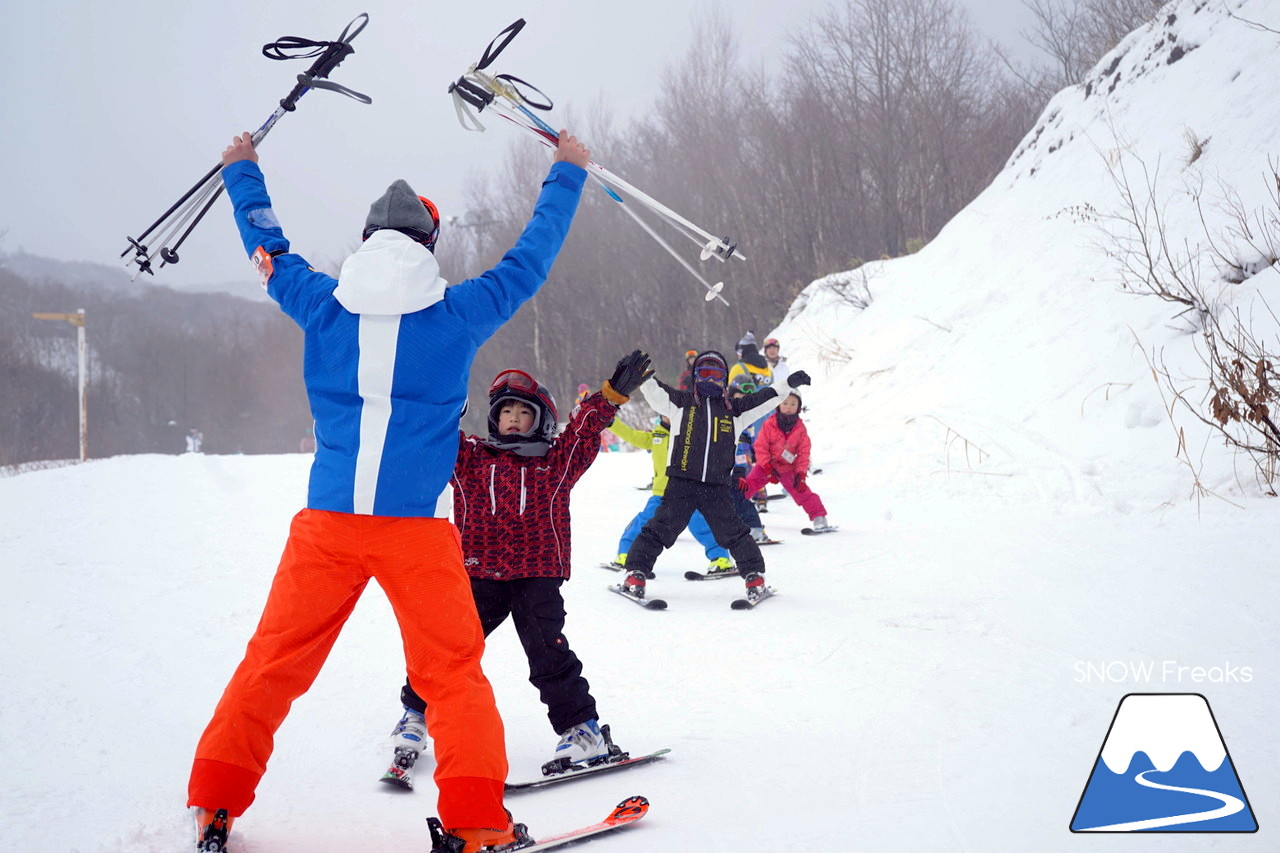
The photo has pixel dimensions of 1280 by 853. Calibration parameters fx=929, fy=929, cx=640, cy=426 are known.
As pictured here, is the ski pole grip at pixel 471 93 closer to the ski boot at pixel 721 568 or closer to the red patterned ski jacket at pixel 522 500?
the red patterned ski jacket at pixel 522 500

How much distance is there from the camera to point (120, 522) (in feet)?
25.9

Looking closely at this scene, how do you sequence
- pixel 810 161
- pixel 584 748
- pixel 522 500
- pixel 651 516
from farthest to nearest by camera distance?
1. pixel 810 161
2. pixel 651 516
3. pixel 522 500
4. pixel 584 748

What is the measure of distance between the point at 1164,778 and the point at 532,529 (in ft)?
7.13

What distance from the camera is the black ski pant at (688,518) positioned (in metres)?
5.71

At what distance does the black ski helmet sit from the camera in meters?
3.48

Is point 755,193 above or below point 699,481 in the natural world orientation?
above

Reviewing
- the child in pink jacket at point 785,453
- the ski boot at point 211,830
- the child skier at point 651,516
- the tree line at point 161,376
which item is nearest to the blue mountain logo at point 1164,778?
the ski boot at point 211,830

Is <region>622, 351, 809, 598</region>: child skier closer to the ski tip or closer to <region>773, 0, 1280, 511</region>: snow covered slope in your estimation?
the ski tip

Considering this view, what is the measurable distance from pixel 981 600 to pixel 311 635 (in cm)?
401

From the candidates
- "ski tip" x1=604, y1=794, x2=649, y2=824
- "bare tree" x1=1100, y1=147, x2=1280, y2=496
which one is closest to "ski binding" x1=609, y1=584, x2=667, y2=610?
"ski tip" x1=604, y1=794, x2=649, y2=824

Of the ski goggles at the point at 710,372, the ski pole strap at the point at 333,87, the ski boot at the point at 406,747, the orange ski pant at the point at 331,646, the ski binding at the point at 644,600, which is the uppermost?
the ski pole strap at the point at 333,87

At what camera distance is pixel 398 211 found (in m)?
2.71

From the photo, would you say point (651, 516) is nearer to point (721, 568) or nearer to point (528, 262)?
point (721, 568)

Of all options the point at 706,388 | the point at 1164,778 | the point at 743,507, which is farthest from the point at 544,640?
the point at 743,507
